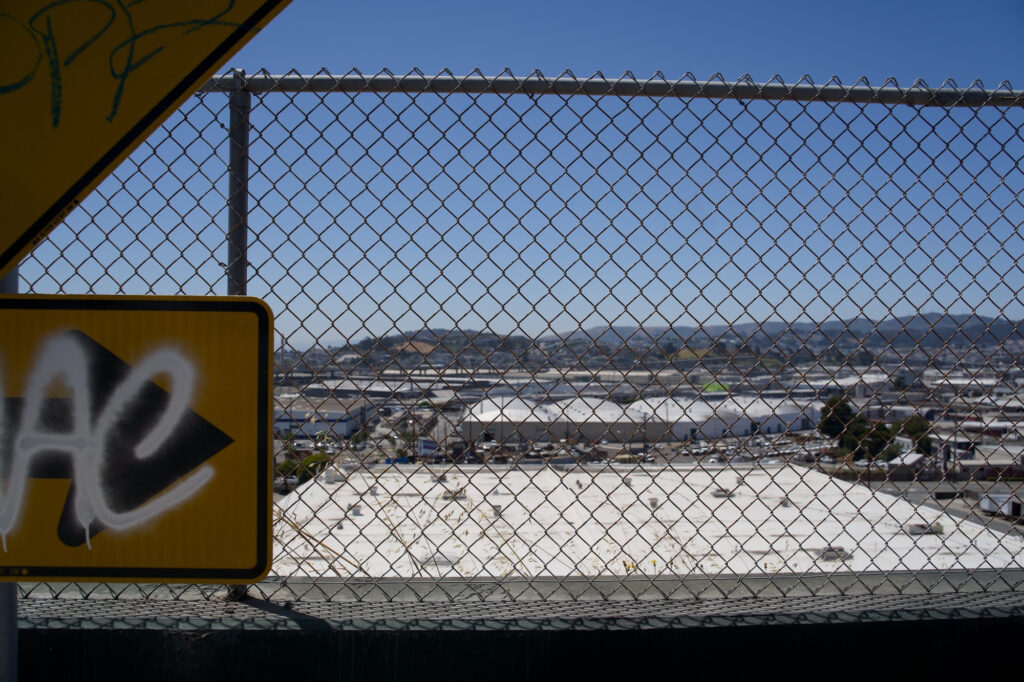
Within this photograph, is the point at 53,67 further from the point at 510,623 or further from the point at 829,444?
the point at 829,444

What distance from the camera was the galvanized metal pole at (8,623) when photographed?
180cm

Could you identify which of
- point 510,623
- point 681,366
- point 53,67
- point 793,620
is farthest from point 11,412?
point 793,620

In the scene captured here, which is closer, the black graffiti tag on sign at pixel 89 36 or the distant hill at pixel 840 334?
the black graffiti tag on sign at pixel 89 36

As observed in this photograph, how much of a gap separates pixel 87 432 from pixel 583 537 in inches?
72.2

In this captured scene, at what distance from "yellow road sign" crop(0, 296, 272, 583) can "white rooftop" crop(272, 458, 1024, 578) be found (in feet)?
1.53

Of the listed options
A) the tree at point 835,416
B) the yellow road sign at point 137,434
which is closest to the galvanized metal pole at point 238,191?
the yellow road sign at point 137,434

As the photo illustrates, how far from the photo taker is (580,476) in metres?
3.59

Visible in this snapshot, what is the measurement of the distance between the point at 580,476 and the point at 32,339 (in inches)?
96.8

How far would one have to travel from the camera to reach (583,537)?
9.47ft

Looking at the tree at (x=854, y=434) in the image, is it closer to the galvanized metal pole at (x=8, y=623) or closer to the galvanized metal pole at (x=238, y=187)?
the galvanized metal pole at (x=238, y=187)

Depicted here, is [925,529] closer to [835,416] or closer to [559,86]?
[835,416]

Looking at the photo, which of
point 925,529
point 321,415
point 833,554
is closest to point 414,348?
point 321,415

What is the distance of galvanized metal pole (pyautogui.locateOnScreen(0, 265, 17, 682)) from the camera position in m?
1.80

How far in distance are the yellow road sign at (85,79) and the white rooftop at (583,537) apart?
1.19 m
